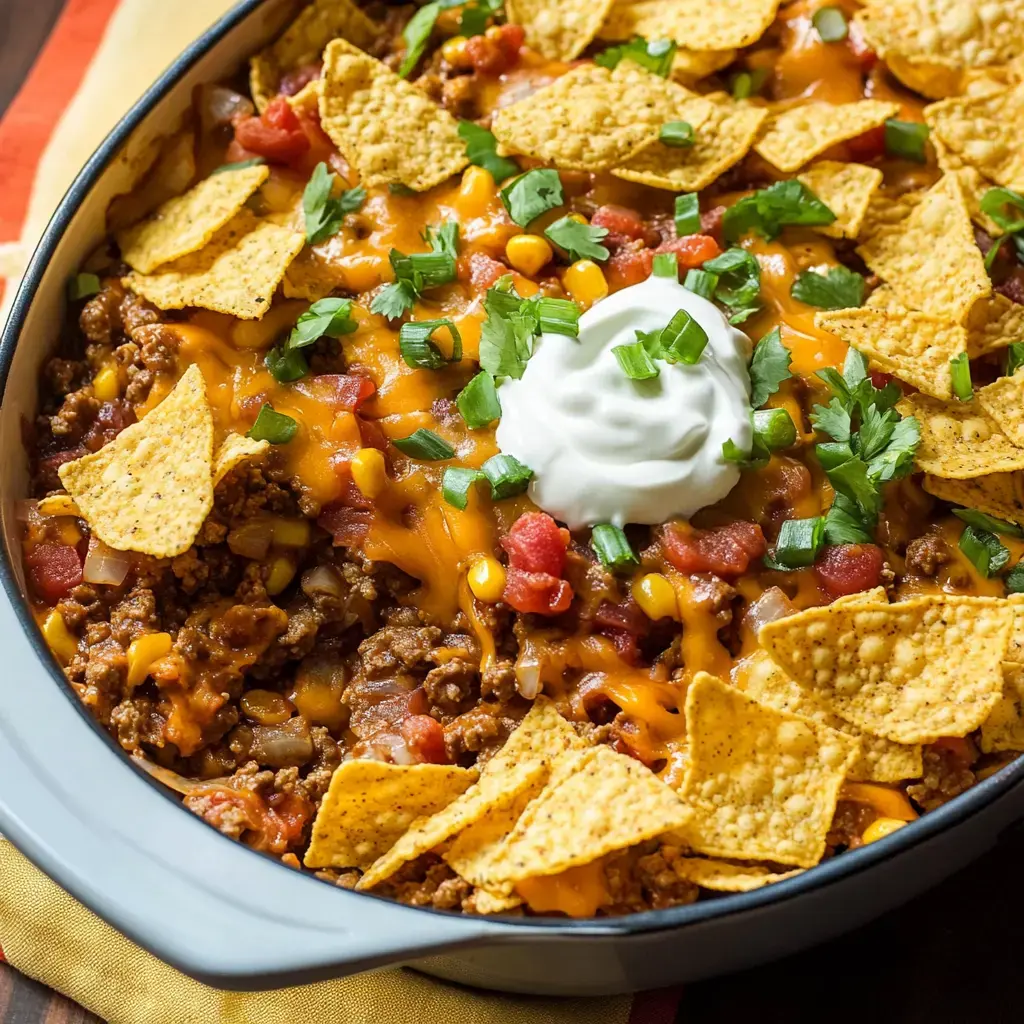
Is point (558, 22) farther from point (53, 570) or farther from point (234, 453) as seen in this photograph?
point (53, 570)

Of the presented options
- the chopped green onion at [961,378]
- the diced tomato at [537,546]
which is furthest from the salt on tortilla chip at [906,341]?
the diced tomato at [537,546]

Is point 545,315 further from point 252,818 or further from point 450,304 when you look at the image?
point 252,818

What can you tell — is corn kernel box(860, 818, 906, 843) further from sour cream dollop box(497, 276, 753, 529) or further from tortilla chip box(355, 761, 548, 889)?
sour cream dollop box(497, 276, 753, 529)

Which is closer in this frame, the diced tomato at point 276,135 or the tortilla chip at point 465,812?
the tortilla chip at point 465,812

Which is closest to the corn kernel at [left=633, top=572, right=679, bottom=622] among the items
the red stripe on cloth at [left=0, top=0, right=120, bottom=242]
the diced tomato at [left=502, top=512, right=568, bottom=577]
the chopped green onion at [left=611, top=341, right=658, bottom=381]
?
the diced tomato at [left=502, top=512, right=568, bottom=577]

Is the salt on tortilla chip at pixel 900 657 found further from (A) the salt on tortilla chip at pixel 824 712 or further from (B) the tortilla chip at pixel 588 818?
(B) the tortilla chip at pixel 588 818
